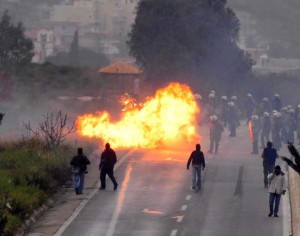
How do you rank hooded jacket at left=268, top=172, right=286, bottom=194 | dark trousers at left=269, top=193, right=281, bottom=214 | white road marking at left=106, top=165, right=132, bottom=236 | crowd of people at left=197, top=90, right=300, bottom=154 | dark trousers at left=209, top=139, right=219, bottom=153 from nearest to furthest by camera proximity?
1. white road marking at left=106, top=165, right=132, bottom=236
2. dark trousers at left=269, top=193, right=281, bottom=214
3. hooded jacket at left=268, top=172, right=286, bottom=194
4. dark trousers at left=209, top=139, right=219, bottom=153
5. crowd of people at left=197, top=90, right=300, bottom=154

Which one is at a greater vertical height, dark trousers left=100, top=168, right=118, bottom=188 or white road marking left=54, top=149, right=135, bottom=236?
dark trousers left=100, top=168, right=118, bottom=188

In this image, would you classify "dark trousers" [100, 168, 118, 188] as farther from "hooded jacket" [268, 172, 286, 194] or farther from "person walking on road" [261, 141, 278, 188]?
"hooded jacket" [268, 172, 286, 194]

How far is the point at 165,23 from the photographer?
232ft

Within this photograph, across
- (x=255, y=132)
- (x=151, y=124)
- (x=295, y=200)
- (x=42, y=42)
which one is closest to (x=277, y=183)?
(x=295, y=200)

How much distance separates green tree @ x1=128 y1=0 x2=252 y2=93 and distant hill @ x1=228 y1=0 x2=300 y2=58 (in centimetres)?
10020

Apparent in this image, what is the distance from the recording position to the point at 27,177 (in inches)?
1211

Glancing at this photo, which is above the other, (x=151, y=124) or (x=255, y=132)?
(x=151, y=124)

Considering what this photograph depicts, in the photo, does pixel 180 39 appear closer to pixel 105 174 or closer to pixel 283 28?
pixel 105 174

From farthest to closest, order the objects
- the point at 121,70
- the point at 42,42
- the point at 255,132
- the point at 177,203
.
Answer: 1. the point at 42,42
2. the point at 121,70
3. the point at 255,132
4. the point at 177,203

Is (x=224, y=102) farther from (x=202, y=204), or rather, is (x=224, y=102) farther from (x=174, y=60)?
(x=202, y=204)

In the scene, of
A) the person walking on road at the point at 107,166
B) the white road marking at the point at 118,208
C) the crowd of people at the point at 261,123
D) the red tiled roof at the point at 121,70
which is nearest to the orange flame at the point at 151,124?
the crowd of people at the point at 261,123

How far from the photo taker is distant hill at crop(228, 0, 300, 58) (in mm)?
175875

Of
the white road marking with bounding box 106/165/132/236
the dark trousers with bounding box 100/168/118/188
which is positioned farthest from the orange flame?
the dark trousers with bounding box 100/168/118/188

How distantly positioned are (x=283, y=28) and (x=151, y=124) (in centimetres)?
14387
